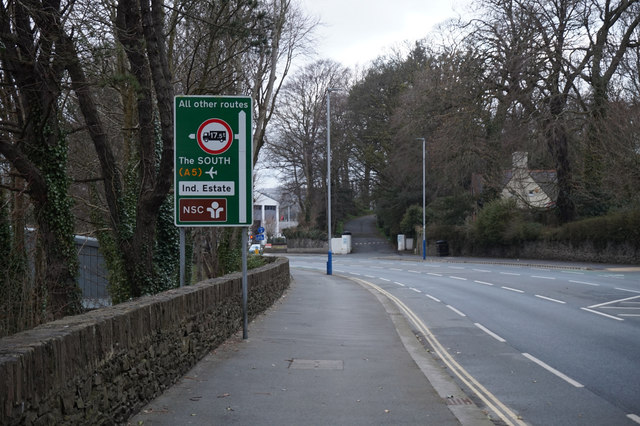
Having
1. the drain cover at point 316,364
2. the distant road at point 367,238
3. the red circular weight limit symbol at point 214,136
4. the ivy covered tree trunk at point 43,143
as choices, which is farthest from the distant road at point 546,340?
the distant road at point 367,238

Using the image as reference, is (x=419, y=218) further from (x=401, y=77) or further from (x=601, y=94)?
(x=601, y=94)

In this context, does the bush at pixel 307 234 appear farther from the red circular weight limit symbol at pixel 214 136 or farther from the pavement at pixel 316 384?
the red circular weight limit symbol at pixel 214 136

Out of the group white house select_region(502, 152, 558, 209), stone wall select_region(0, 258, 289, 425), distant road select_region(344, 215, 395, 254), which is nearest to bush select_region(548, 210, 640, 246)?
white house select_region(502, 152, 558, 209)

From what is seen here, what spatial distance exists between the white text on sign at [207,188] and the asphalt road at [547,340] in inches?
182

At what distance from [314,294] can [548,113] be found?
19.0m

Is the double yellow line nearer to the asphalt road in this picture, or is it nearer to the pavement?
the asphalt road

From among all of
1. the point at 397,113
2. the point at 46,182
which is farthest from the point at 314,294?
the point at 397,113

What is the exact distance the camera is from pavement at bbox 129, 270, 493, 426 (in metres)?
6.53

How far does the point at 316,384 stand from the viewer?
26.3 feet

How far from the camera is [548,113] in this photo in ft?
112

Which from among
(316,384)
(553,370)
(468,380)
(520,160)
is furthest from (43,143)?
(520,160)

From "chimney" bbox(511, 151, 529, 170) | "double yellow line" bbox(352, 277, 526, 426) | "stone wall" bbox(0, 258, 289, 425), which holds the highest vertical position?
"chimney" bbox(511, 151, 529, 170)

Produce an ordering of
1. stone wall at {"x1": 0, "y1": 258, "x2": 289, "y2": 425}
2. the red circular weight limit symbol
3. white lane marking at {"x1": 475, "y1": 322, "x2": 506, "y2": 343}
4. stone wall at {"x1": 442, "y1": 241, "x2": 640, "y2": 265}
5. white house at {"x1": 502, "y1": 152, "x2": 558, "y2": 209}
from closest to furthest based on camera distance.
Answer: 1. stone wall at {"x1": 0, "y1": 258, "x2": 289, "y2": 425}
2. the red circular weight limit symbol
3. white lane marking at {"x1": 475, "y1": 322, "x2": 506, "y2": 343}
4. stone wall at {"x1": 442, "y1": 241, "x2": 640, "y2": 265}
5. white house at {"x1": 502, "y1": 152, "x2": 558, "y2": 209}

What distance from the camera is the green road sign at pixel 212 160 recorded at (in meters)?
10.7
